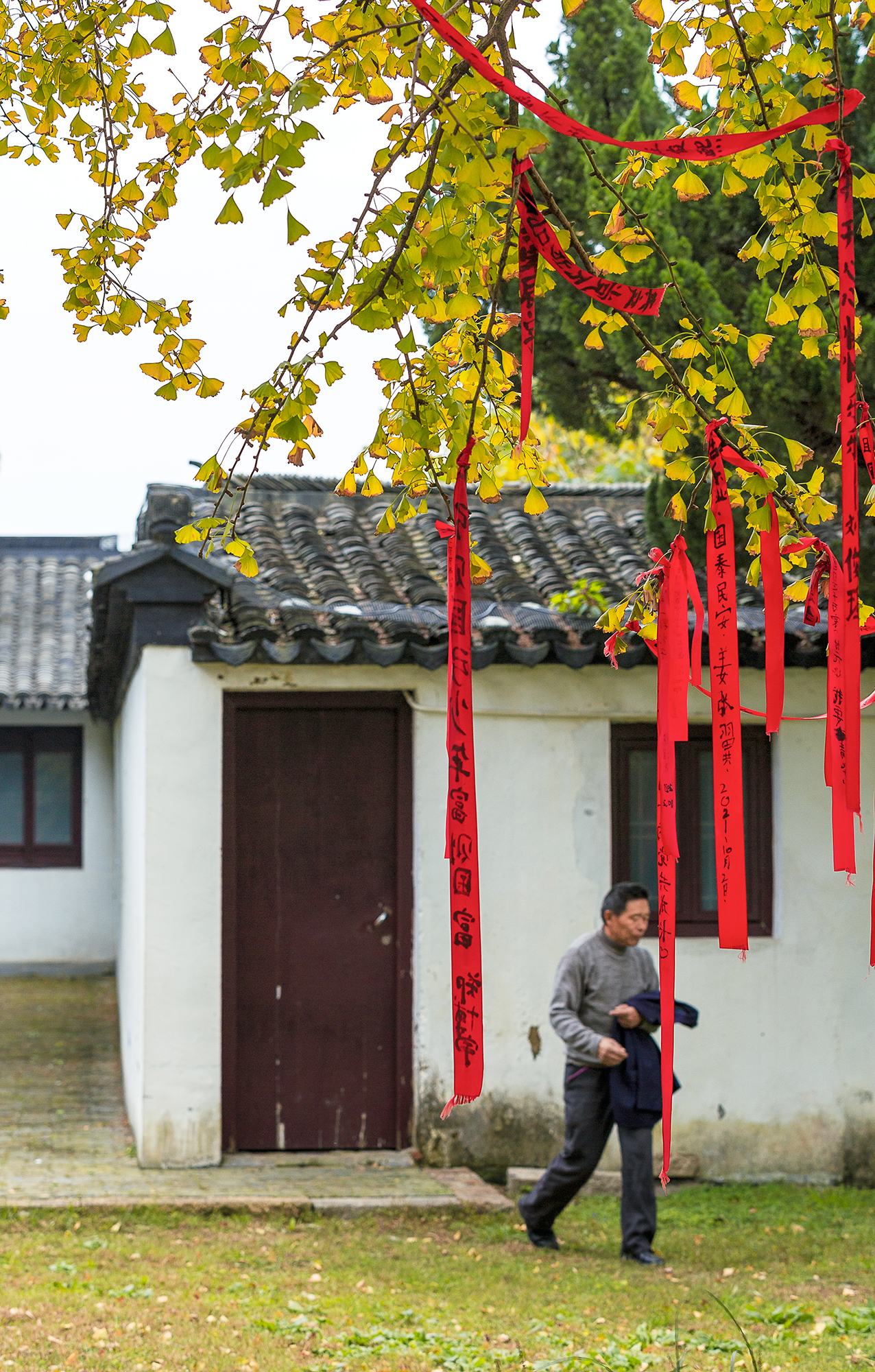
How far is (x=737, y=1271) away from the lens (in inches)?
243

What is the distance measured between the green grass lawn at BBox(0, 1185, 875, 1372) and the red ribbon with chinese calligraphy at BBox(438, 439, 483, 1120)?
7.51 ft

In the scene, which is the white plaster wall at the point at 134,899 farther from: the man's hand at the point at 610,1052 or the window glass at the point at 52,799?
the window glass at the point at 52,799

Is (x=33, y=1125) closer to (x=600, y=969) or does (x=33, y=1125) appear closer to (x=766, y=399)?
(x=600, y=969)

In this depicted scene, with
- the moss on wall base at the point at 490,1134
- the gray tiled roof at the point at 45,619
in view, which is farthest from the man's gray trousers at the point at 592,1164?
the gray tiled roof at the point at 45,619

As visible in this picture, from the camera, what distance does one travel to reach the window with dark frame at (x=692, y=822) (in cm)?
811

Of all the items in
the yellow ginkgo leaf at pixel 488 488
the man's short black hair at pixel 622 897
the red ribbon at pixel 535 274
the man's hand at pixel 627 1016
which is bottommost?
the man's hand at pixel 627 1016

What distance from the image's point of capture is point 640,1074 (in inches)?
244

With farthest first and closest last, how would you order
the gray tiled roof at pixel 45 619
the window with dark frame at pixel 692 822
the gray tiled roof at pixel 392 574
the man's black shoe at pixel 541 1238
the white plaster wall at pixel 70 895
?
the white plaster wall at pixel 70 895, the gray tiled roof at pixel 45 619, the window with dark frame at pixel 692 822, the gray tiled roof at pixel 392 574, the man's black shoe at pixel 541 1238

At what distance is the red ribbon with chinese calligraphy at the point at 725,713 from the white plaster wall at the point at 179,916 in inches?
186

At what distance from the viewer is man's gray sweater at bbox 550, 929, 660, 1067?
21.0 ft

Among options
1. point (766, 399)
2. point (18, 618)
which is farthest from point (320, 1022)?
point (18, 618)

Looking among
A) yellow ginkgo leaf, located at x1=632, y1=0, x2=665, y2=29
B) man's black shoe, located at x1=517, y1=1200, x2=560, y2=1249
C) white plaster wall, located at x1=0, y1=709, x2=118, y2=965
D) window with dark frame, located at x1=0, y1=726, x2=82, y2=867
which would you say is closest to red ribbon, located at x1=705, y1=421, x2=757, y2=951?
yellow ginkgo leaf, located at x1=632, y1=0, x2=665, y2=29

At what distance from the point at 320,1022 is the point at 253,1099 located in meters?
0.57

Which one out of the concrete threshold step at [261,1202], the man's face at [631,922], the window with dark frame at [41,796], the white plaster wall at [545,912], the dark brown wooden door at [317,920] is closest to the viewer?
the man's face at [631,922]
